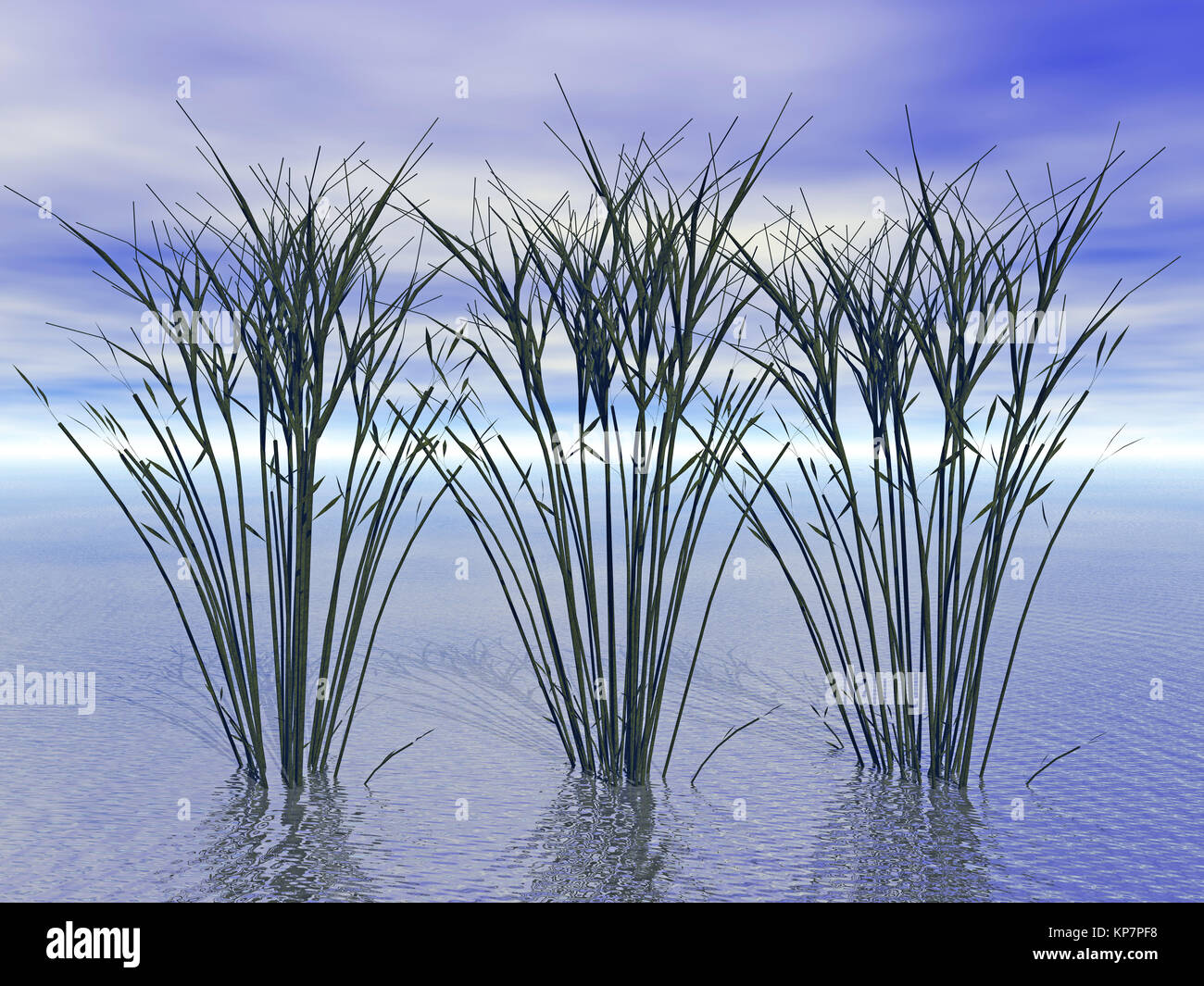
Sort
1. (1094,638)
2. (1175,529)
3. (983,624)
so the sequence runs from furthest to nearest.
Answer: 1. (1175,529)
2. (1094,638)
3. (983,624)

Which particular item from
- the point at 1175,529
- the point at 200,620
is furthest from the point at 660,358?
the point at 1175,529

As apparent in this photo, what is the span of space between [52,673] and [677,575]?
212 cm

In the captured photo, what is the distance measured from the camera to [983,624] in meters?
1.80

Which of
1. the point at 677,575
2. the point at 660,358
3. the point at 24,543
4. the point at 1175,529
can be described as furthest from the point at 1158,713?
the point at 24,543

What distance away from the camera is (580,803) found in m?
1.91

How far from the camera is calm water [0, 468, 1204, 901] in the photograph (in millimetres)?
1618

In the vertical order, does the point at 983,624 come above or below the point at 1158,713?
above

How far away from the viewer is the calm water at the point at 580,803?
162 cm

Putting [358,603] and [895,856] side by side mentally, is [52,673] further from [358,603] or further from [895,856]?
[895,856]

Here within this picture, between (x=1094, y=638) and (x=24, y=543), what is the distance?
6948mm
